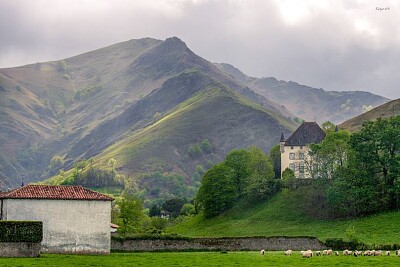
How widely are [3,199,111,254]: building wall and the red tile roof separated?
53 cm

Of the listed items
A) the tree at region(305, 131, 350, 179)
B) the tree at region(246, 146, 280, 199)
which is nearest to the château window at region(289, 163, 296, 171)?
the tree at region(246, 146, 280, 199)

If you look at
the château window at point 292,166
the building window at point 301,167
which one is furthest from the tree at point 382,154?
the château window at point 292,166

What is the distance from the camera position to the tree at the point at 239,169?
14400cm

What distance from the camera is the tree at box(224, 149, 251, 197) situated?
5669 inches

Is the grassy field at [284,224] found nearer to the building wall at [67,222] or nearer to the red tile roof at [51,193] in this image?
the building wall at [67,222]

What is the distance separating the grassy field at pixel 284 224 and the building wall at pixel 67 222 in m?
30.7

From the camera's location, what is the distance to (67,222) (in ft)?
277

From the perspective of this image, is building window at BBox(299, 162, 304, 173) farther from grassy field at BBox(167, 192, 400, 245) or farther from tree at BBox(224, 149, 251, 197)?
grassy field at BBox(167, 192, 400, 245)

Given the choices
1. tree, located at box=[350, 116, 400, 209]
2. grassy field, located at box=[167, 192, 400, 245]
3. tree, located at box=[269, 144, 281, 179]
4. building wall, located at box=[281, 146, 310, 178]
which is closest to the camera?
grassy field, located at box=[167, 192, 400, 245]

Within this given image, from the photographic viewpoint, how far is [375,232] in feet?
331

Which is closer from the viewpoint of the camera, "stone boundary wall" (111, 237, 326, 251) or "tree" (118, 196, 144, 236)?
"stone boundary wall" (111, 237, 326, 251)

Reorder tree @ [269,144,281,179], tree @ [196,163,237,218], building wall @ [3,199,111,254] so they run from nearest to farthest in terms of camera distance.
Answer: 1. building wall @ [3,199,111,254]
2. tree @ [196,163,237,218]
3. tree @ [269,144,281,179]

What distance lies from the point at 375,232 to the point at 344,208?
17.0 meters

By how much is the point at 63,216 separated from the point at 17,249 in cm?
1499
